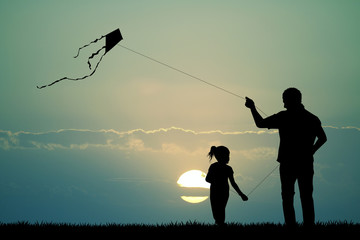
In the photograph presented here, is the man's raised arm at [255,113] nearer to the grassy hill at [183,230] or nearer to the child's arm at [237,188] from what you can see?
the grassy hill at [183,230]

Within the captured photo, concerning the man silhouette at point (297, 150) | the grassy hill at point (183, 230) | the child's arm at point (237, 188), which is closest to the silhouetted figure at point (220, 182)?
the child's arm at point (237, 188)

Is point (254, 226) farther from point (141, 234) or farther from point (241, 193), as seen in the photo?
point (141, 234)

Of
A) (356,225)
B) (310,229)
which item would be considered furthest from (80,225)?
(356,225)

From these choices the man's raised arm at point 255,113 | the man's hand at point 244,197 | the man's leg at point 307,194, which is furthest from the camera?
the man's hand at point 244,197

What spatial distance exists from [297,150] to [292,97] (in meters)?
0.85

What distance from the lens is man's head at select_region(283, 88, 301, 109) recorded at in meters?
6.87

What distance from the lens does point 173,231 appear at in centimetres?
815

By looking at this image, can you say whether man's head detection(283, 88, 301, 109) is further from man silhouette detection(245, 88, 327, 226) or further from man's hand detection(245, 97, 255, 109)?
man's hand detection(245, 97, 255, 109)

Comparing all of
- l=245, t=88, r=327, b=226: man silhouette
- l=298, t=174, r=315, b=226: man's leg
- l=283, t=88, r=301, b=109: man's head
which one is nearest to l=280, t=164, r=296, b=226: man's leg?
l=245, t=88, r=327, b=226: man silhouette

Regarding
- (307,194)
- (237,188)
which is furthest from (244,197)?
(307,194)

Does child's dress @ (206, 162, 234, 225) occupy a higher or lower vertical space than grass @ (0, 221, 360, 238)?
higher

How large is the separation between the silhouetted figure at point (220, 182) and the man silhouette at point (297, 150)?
2.21m

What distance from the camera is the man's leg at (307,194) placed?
6.79 metres

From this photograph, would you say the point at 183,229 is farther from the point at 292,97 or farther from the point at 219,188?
the point at 292,97
